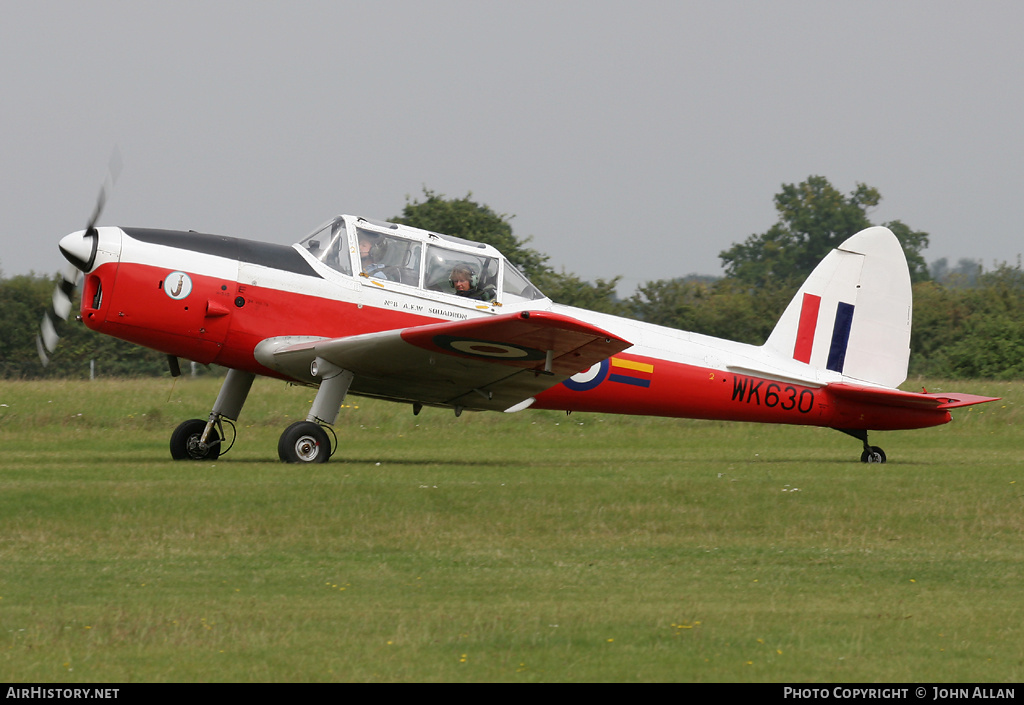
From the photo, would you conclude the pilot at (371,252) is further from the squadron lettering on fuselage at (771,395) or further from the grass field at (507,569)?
the squadron lettering on fuselage at (771,395)

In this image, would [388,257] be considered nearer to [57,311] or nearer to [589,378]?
[589,378]

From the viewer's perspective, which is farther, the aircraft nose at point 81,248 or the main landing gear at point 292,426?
Answer: the main landing gear at point 292,426

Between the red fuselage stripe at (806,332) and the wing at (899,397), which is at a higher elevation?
the red fuselage stripe at (806,332)

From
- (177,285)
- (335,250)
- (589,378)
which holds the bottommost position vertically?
(589,378)

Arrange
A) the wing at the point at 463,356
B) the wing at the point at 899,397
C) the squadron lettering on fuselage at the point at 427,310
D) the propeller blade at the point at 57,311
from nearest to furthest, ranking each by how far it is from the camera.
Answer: the wing at the point at 463,356 < the propeller blade at the point at 57,311 < the squadron lettering on fuselage at the point at 427,310 < the wing at the point at 899,397

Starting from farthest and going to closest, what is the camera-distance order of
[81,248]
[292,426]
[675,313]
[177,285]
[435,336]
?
1. [675,313]
2. [292,426]
3. [177,285]
4. [81,248]
5. [435,336]

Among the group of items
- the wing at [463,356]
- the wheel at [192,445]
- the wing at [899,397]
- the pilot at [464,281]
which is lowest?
the wheel at [192,445]

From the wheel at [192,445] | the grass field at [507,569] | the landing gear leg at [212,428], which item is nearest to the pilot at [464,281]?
the grass field at [507,569]

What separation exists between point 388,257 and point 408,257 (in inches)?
9.0

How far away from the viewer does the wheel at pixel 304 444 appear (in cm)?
1222

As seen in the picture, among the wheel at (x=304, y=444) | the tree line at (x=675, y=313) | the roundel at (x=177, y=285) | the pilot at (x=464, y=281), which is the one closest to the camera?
the roundel at (x=177, y=285)

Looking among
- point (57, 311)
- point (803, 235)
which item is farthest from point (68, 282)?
point (803, 235)

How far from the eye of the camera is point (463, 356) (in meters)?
12.2

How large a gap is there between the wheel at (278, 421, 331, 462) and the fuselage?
983mm
